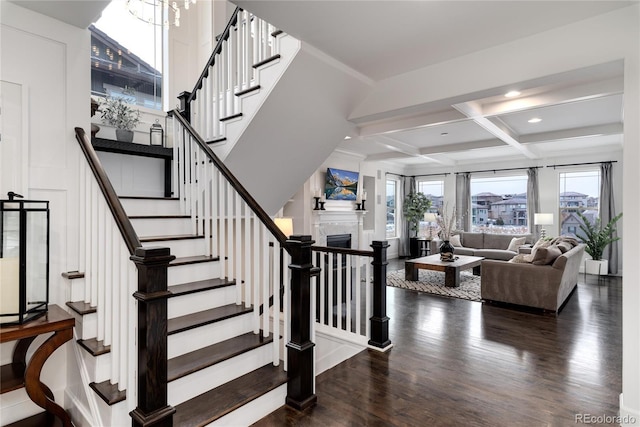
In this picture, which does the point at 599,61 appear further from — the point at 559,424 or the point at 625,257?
the point at 559,424

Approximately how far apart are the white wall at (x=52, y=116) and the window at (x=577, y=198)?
29.3 ft

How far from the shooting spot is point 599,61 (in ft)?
7.53

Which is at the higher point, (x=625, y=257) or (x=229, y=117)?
(x=229, y=117)

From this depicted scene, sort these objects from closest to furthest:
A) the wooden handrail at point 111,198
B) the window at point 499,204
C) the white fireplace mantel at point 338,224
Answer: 1. the wooden handrail at point 111,198
2. the white fireplace mantel at point 338,224
3. the window at point 499,204

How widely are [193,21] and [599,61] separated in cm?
512

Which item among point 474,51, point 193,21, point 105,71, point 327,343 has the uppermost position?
point 193,21

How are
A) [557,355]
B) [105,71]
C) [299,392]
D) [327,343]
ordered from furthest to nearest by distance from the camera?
1. [105,71]
2. [327,343]
3. [557,355]
4. [299,392]

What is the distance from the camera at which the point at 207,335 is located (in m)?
2.42

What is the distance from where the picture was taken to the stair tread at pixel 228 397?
6.32ft

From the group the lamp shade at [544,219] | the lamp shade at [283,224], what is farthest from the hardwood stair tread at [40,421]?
the lamp shade at [544,219]

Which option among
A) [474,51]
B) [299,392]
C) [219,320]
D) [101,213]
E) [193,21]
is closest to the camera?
[101,213]

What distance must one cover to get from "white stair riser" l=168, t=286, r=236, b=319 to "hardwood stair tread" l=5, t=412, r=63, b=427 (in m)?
0.81

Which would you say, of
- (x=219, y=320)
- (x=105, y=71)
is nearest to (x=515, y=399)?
(x=219, y=320)

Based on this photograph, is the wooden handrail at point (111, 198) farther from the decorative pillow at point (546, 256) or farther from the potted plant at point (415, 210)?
the potted plant at point (415, 210)
